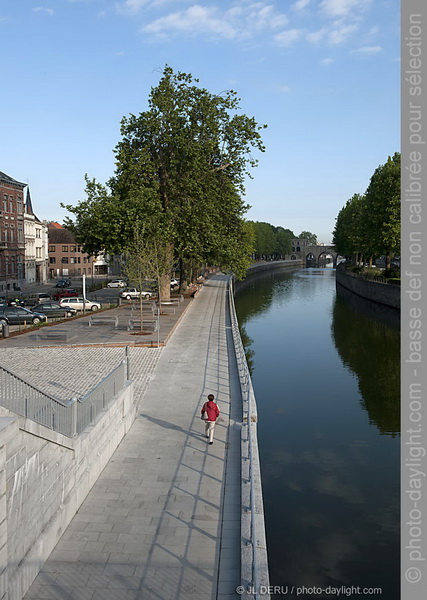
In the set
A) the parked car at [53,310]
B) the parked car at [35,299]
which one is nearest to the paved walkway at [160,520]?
the parked car at [53,310]

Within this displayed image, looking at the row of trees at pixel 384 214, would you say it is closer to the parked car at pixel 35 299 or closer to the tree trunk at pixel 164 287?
the tree trunk at pixel 164 287

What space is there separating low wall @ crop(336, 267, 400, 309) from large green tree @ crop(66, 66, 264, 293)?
62.4 feet

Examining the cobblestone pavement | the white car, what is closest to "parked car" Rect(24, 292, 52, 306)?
the white car

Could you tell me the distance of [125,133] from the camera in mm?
46375

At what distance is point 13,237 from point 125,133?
106 feet

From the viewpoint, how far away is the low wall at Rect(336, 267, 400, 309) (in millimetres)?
55938

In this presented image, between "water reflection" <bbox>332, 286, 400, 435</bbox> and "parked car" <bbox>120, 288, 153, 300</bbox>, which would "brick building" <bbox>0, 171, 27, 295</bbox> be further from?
"water reflection" <bbox>332, 286, 400, 435</bbox>

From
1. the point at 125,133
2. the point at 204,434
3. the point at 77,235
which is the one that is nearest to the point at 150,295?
the point at 77,235

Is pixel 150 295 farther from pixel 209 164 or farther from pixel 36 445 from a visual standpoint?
pixel 36 445

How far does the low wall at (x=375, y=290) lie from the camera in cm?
5594

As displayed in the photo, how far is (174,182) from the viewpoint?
45.7 m

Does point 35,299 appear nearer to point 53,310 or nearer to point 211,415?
point 53,310

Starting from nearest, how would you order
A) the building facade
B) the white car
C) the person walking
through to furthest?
the person walking < the white car < the building facade

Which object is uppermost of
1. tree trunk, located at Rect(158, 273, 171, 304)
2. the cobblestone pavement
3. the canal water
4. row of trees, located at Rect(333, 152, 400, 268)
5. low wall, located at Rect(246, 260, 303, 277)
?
row of trees, located at Rect(333, 152, 400, 268)
